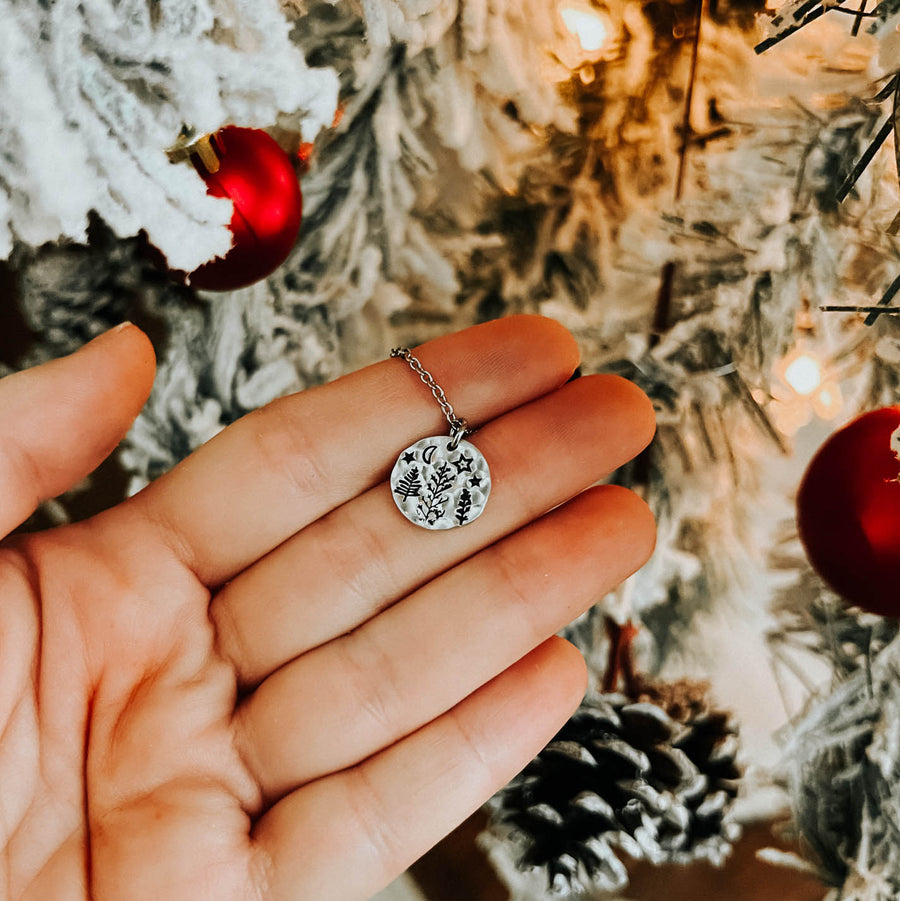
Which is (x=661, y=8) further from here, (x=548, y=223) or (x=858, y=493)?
(x=858, y=493)

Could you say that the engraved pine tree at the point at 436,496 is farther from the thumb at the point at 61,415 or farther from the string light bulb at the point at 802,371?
the string light bulb at the point at 802,371

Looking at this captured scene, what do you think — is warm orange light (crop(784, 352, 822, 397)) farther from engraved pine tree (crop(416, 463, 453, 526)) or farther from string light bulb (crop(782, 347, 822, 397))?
engraved pine tree (crop(416, 463, 453, 526))

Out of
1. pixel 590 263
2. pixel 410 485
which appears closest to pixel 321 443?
pixel 410 485

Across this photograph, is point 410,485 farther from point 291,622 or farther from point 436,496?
point 291,622

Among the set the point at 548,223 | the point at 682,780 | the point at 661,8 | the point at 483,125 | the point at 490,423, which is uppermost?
the point at 661,8

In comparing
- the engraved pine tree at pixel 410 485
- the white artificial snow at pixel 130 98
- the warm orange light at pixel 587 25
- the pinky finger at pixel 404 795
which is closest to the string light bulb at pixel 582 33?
the warm orange light at pixel 587 25

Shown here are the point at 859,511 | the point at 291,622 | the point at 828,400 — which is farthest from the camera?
the point at 828,400

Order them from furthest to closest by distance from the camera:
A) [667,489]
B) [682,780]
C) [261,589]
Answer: [667,489]
[682,780]
[261,589]

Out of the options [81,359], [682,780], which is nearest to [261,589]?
[81,359]
